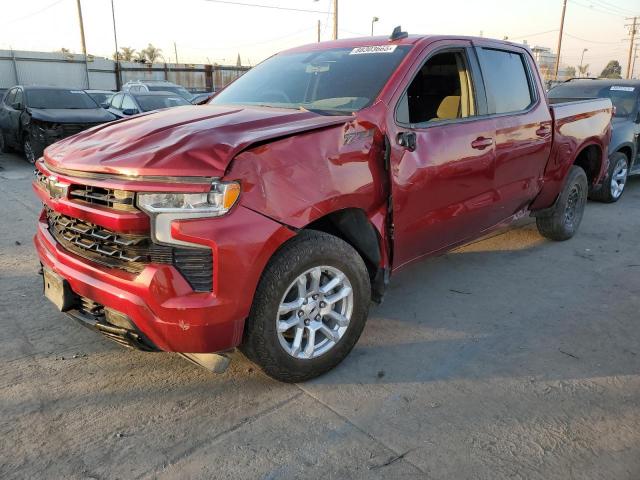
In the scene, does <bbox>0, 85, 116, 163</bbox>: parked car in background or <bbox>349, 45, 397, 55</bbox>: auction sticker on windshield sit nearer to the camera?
<bbox>349, 45, 397, 55</bbox>: auction sticker on windshield

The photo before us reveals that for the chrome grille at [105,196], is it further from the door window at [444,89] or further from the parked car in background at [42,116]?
the parked car in background at [42,116]

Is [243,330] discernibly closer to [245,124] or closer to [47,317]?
[245,124]

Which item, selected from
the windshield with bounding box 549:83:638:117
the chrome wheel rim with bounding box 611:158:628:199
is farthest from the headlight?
the windshield with bounding box 549:83:638:117

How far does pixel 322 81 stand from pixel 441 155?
99 cm

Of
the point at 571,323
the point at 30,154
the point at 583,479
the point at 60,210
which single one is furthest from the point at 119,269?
the point at 30,154

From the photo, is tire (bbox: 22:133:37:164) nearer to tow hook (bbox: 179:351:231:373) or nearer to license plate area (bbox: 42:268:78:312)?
license plate area (bbox: 42:268:78:312)

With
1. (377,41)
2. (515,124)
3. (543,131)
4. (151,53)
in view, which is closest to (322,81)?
(377,41)

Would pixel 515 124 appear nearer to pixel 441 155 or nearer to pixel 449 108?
pixel 449 108

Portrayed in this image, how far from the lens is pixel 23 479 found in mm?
2244

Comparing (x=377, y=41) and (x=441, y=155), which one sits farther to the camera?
(x=377, y=41)

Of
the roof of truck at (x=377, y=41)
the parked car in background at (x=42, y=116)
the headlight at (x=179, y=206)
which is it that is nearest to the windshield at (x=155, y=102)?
the parked car in background at (x=42, y=116)

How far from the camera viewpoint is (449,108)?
3.95 meters

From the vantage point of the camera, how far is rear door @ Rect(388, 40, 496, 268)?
328 centimetres

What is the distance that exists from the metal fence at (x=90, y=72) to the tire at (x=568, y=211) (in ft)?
84.8
